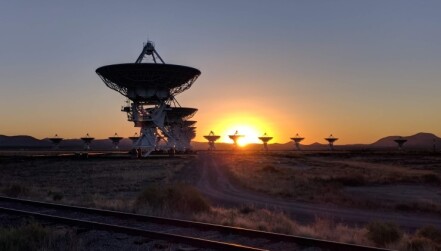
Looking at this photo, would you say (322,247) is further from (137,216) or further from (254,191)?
(254,191)

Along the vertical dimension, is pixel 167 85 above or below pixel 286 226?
above

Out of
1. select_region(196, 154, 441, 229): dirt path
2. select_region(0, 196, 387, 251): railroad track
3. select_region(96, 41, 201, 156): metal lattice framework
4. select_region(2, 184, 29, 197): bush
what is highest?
select_region(96, 41, 201, 156): metal lattice framework

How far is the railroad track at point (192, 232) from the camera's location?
35.9 ft

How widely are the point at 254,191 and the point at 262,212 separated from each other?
12836 mm

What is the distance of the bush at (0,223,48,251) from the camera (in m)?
10.8

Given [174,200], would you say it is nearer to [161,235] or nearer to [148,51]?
[161,235]

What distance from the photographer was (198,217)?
17234mm

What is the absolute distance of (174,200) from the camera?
20797mm

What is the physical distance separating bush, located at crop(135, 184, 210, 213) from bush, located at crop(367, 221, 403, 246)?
7582mm

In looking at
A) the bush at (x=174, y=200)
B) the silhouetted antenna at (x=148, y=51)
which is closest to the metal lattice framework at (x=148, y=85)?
the silhouetted antenna at (x=148, y=51)

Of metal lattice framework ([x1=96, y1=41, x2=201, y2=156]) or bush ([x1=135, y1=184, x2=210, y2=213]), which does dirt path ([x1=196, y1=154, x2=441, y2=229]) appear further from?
metal lattice framework ([x1=96, y1=41, x2=201, y2=156])

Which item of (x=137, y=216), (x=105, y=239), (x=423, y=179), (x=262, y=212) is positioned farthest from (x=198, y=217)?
(x=423, y=179)

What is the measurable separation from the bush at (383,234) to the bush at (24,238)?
9.13 m

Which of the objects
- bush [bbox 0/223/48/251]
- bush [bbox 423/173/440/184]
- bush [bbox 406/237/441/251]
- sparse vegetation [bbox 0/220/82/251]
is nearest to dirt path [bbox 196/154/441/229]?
bush [bbox 406/237/441/251]
